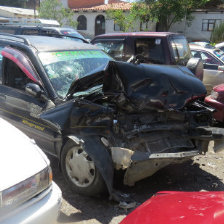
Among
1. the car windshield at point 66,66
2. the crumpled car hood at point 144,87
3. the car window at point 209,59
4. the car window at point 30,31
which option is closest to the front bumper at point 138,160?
the crumpled car hood at point 144,87

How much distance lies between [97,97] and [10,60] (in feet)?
4.90

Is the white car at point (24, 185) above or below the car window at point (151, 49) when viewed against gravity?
below

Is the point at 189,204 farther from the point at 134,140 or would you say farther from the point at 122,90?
the point at 122,90

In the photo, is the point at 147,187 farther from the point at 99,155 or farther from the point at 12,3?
the point at 12,3

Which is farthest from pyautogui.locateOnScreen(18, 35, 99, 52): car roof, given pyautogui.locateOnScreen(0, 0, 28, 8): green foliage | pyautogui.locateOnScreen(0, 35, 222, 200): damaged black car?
pyautogui.locateOnScreen(0, 0, 28, 8): green foliage

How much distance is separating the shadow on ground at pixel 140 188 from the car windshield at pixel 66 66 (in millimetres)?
1221

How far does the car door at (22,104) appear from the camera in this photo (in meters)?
3.68

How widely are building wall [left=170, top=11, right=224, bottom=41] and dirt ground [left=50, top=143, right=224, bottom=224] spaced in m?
20.7

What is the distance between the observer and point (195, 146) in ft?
12.7

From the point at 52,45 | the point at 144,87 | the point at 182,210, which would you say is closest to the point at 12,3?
the point at 52,45

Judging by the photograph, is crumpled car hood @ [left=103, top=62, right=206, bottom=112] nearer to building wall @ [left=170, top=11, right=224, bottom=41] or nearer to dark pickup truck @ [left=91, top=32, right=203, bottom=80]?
dark pickup truck @ [left=91, top=32, right=203, bottom=80]

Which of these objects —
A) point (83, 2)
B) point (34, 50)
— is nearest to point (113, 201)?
point (34, 50)

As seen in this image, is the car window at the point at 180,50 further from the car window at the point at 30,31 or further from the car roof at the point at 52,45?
the car window at the point at 30,31

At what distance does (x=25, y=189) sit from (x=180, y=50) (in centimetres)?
575
